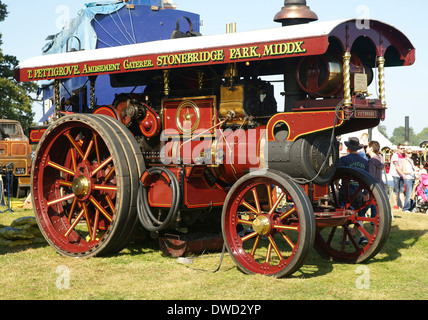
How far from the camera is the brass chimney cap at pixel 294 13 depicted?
6.96 m

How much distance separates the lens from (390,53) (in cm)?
712

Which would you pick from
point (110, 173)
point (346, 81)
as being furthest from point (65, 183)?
point (346, 81)

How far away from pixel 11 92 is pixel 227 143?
21436 mm

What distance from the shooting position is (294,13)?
6961 mm

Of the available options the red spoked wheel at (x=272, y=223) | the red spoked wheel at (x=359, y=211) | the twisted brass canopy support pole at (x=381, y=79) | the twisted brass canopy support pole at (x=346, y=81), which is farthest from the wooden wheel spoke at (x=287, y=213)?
the twisted brass canopy support pole at (x=381, y=79)

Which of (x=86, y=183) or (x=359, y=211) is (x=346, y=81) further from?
(x=86, y=183)

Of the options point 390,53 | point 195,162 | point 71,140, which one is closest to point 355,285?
point 195,162

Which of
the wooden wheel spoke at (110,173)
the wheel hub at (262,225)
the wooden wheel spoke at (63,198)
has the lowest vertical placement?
the wheel hub at (262,225)

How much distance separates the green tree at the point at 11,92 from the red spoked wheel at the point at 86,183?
1870 cm

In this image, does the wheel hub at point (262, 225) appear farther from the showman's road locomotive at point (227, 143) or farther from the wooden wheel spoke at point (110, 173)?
the wooden wheel spoke at point (110, 173)

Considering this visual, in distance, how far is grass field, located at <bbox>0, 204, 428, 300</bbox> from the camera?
5465 mm

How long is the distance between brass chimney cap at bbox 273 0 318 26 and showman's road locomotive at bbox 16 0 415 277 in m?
0.01

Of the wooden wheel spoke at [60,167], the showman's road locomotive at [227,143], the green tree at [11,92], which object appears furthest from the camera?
the green tree at [11,92]

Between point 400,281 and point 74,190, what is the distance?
12.3 feet
